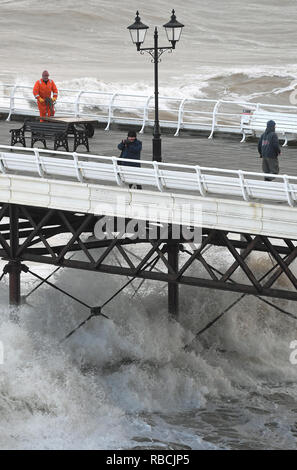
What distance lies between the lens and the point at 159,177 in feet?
61.9

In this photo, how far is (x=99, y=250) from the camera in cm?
3064

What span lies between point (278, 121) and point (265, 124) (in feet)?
2.04

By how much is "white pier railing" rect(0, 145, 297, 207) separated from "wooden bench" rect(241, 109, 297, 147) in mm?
5905

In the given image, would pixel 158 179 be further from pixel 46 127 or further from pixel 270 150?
pixel 46 127

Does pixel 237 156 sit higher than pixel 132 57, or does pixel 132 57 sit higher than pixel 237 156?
pixel 132 57

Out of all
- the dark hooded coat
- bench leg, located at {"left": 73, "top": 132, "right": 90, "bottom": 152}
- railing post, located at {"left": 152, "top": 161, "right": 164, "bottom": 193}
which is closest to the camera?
railing post, located at {"left": 152, "top": 161, "right": 164, "bottom": 193}

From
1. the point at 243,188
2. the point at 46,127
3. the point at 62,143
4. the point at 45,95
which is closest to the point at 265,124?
the point at 45,95

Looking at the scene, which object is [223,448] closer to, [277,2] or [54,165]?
[54,165]

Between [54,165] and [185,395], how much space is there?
5.89m

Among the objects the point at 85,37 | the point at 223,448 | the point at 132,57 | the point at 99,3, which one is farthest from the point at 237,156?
the point at 99,3

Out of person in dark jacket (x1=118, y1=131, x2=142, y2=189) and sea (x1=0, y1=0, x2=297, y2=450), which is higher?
person in dark jacket (x1=118, y1=131, x2=142, y2=189)

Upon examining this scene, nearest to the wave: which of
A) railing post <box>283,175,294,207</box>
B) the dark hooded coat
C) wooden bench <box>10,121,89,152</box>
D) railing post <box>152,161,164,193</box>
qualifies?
wooden bench <box>10,121,89,152</box>

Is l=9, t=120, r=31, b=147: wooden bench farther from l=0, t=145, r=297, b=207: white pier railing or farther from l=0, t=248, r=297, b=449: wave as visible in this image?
l=0, t=248, r=297, b=449: wave

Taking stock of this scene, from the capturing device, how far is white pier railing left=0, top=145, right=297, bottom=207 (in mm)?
17844
